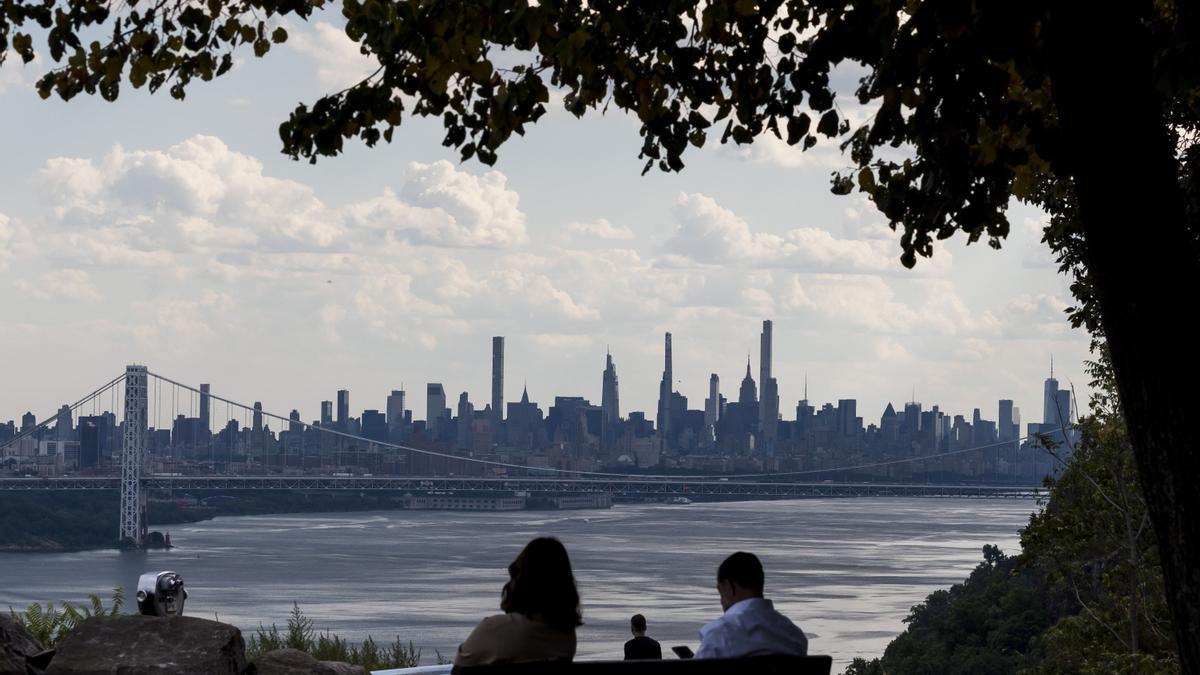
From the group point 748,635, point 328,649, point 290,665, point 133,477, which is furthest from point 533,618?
point 133,477

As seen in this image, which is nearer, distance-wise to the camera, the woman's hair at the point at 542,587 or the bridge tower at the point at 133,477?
the woman's hair at the point at 542,587

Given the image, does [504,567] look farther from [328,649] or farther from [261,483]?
[328,649]

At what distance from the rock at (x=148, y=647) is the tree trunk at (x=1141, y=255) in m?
2.87

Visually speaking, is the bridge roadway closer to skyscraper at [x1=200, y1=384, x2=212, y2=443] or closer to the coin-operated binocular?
skyscraper at [x1=200, y1=384, x2=212, y2=443]

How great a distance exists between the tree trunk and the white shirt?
2.59ft

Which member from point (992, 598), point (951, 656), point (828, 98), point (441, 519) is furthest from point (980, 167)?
point (441, 519)

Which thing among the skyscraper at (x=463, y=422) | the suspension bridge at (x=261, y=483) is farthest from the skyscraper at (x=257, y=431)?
the skyscraper at (x=463, y=422)

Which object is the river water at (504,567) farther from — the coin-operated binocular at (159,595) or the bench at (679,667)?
the bench at (679,667)

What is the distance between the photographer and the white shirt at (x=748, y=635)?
3186mm

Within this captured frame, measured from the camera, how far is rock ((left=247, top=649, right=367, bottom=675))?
195 inches

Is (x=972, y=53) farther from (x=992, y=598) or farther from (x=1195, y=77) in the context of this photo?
(x=992, y=598)

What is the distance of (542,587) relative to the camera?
298cm

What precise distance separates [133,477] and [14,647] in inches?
2199

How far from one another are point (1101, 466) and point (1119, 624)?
1440mm
